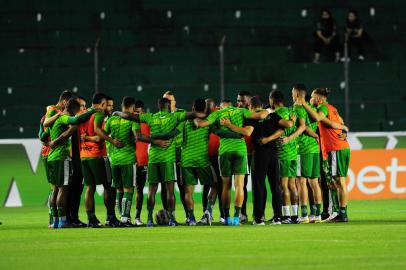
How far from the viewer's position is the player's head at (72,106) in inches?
664

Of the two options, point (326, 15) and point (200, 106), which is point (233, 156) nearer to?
point (200, 106)

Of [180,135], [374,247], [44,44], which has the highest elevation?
[44,44]

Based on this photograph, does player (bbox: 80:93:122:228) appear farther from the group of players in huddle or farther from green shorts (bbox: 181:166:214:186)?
green shorts (bbox: 181:166:214:186)

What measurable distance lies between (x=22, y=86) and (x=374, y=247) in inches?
702

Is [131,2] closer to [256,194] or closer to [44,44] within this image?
[44,44]

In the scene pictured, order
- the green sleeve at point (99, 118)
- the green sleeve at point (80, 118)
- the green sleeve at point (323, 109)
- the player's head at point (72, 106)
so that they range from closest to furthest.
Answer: the green sleeve at point (80, 118) < the player's head at point (72, 106) < the green sleeve at point (99, 118) < the green sleeve at point (323, 109)

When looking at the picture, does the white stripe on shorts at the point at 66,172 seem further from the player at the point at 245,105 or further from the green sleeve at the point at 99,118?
the player at the point at 245,105

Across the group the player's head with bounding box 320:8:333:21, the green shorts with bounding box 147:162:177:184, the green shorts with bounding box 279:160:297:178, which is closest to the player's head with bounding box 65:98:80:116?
the green shorts with bounding box 147:162:177:184

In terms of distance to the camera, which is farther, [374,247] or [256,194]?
[256,194]

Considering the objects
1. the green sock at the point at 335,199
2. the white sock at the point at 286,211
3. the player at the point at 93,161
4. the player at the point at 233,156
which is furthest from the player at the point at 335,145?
the player at the point at 93,161

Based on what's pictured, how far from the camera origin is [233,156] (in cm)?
1717

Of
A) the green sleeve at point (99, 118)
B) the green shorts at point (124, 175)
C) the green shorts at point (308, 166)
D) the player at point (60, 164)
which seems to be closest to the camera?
the player at point (60, 164)

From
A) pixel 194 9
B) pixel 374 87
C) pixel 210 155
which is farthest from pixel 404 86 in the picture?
pixel 210 155

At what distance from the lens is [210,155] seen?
721 inches
